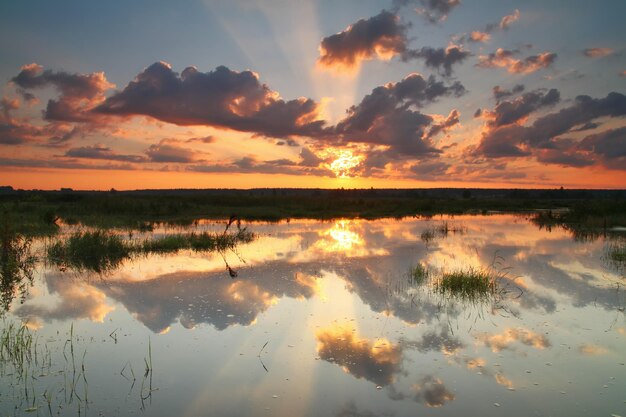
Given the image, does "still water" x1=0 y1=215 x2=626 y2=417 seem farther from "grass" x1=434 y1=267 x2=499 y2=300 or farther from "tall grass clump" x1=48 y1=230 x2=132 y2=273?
"tall grass clump" x1=48 y1=230 x2=132 y2=273

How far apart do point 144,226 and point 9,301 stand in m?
19.8

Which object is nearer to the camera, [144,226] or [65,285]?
[65,285]

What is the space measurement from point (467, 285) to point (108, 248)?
15.9m

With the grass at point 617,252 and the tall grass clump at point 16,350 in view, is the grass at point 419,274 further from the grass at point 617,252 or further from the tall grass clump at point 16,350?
the tall grass clump at point 16,350

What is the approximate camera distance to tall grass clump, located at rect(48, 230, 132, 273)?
63.9 feet

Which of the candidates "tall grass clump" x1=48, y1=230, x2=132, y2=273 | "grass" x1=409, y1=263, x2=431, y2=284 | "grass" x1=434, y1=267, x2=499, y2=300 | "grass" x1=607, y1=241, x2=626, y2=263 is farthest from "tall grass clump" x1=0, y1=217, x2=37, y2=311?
"grass" x1=607, y1=241, x2=626, y2=263

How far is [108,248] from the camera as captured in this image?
71.4 ft

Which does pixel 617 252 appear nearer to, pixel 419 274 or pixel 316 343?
pixel 419 274

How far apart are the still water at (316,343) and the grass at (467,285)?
17.4 inches

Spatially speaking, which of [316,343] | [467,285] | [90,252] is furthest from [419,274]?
[90,252]

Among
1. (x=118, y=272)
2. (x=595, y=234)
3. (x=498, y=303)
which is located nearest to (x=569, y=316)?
(x=498, y=303)

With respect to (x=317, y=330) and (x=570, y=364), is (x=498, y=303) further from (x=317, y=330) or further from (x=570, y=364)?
(x=317, y=330)

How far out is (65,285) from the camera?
15.7m

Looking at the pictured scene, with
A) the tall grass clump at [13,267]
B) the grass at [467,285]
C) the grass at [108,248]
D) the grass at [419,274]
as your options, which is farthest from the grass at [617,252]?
the tall grass clump at [13,267]
